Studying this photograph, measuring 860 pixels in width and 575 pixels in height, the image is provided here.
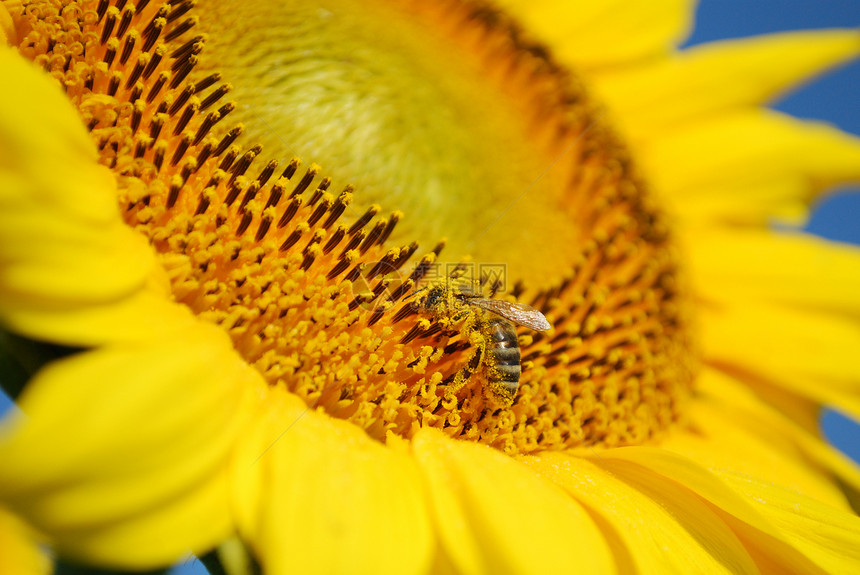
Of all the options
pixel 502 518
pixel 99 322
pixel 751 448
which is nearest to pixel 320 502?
pixel 502 518

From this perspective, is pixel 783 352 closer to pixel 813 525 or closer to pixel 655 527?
pixel 813 525

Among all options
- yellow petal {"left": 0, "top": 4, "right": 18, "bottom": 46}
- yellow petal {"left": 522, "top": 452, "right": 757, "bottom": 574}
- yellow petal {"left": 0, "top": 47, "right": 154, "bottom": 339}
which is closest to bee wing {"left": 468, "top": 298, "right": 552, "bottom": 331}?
yellow petal {"left": 522, "top": 452, "right": 757, "bottom": 574}

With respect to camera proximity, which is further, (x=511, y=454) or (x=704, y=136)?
(x=704, y=136)

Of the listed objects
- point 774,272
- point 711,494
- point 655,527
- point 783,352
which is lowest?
point 655,527

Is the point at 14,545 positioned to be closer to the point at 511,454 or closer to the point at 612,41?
the point at 511,454

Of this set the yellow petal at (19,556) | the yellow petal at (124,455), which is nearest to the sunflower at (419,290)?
the yellow petal at (124,455)

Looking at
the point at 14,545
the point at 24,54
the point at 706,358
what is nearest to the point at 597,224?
the point at 706,358

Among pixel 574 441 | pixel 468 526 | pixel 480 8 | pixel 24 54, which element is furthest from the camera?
pixel 480 8

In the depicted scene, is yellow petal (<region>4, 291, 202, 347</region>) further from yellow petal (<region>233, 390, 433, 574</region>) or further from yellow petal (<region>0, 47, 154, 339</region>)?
yellow petal (<region>233, 390, 433, 574</region>)
